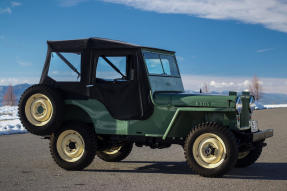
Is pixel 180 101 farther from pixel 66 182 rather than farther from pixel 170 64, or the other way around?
pixel 66 182

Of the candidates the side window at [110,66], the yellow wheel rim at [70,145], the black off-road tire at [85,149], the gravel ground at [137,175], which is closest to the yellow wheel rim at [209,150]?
the gravel ground at [137,175]

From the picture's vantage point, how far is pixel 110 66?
859 cm

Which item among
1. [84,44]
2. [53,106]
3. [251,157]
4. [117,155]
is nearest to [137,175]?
[117,155]

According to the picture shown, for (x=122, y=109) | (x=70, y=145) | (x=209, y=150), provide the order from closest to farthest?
1. (x=209, y=150)
2. (x=122, y=109)
3. (x=70, y=145)

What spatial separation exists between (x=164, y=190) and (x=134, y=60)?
2.80 metres

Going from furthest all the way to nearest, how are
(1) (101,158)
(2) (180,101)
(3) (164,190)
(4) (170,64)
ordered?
(1) (101,158), (4) (170,64), (2) (180,101), (3) (164,190)

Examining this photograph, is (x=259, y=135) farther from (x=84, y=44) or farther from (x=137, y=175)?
(x=84, y=44)

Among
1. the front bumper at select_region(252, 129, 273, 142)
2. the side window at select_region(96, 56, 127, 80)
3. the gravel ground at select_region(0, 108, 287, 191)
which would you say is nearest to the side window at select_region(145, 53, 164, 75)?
the side window at select_region(96, 56, 127, 80)

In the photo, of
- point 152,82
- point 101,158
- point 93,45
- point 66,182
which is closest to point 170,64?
point 152,82

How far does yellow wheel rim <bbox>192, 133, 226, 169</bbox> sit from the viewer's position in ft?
24.4

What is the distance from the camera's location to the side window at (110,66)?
28.0ft

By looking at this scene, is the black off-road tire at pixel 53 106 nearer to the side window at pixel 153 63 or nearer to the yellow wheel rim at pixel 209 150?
the side window at pixel 153 63

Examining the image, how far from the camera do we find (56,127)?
8.43m

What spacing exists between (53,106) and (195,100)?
2.73 m
